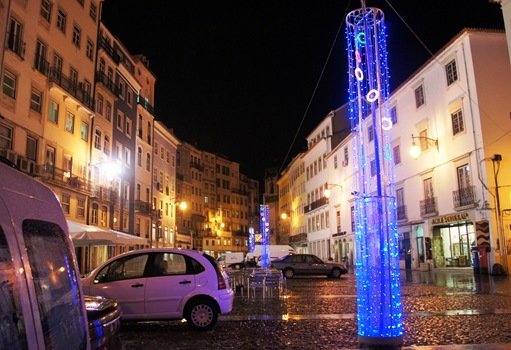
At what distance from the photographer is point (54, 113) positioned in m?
28.7

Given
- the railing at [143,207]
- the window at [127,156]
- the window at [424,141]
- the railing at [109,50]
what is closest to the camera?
the window at [424,141]

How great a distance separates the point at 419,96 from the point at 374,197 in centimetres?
2807

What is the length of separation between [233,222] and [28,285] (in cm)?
10090

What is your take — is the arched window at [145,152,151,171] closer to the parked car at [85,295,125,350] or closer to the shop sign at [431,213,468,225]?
the shop sign at [431,213,468,225]

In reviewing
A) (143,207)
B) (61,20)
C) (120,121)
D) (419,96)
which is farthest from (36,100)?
(419,96)

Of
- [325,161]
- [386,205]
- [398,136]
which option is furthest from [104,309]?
[325,161]

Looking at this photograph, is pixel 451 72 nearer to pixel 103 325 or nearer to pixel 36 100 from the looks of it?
pixel 36 100

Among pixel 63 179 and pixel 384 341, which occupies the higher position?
pixel 63 179

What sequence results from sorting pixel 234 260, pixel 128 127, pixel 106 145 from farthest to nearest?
pixel 234 260 → pixel 128 127 → pixel 106 145

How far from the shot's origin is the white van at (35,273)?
7.08ft

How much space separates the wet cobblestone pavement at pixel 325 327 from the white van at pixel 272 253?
97.1 feet

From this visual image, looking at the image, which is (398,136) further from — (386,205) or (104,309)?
(104,309)

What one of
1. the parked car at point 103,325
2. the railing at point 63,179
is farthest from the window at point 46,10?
the parked car at point 103,325

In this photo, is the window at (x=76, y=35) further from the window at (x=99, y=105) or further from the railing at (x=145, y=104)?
the railing at (x=145, y=104)
